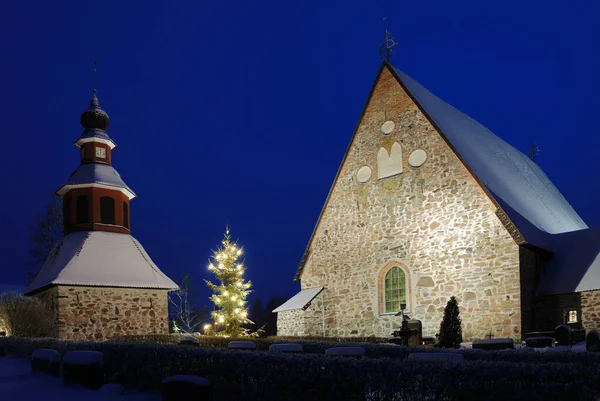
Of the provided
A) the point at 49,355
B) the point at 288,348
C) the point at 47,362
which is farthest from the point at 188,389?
the point at 47,362

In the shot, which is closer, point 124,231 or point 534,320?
point 534,320

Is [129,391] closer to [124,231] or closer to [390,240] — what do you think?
[390,240]

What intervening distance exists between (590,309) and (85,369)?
49.2 ft

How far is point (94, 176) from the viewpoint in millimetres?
25797

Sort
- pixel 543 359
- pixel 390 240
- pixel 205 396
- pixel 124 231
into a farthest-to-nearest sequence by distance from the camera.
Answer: pixel 124 231, pixel 390 240, pixel 543 359, pixel 205 396

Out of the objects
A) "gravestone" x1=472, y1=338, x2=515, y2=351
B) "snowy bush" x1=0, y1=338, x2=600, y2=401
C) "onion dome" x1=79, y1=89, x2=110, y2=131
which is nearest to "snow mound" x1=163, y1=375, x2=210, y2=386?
"snowy bush" x1=0, y1=338, x2=600, y2=401

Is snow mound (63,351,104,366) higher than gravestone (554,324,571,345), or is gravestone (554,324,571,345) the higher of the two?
snow mound (63,351,104,366)

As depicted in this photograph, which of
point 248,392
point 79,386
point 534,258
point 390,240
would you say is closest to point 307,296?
point 390,240

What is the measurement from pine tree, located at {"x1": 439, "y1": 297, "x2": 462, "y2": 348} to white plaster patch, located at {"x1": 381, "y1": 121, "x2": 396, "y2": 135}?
8135 millimetres

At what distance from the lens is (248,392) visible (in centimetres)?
770

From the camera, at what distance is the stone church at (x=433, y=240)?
59.9 feet

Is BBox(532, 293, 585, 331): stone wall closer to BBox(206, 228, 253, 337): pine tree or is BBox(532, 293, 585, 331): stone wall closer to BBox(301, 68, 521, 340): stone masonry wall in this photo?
BBox(301, 68, 521, 340): stone masonry wall

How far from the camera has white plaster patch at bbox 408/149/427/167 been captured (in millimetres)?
21188

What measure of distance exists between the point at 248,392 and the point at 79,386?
12.6ft
